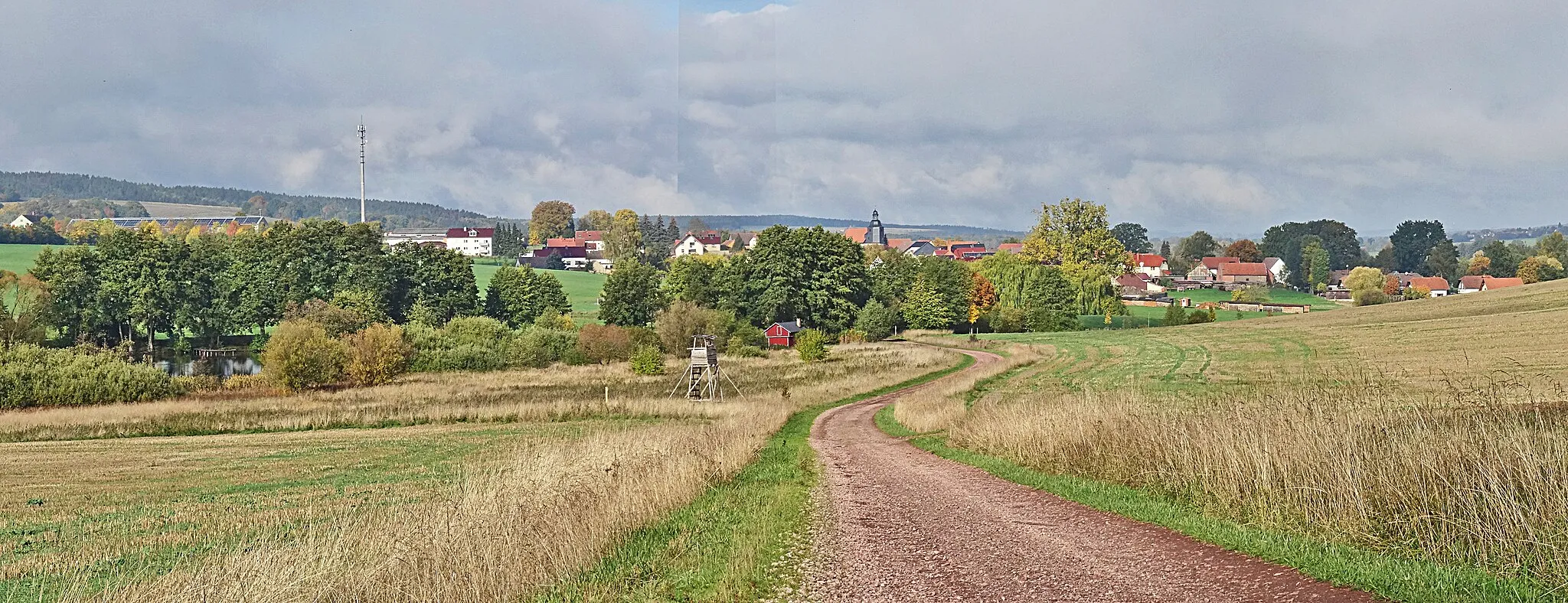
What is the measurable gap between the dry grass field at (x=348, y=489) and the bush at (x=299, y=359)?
32.7 feet

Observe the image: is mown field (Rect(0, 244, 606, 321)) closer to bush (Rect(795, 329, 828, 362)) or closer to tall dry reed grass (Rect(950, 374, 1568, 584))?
bush (Rect(795, 329, 828, 362))

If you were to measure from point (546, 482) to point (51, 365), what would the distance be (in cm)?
5049

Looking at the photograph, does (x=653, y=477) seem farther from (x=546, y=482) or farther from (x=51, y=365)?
(x=51, y=365)

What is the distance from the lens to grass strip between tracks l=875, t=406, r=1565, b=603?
8.59 metres

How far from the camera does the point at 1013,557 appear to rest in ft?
36.4

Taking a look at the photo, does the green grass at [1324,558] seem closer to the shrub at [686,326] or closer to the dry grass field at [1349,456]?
the dry grass field at [1349,456]

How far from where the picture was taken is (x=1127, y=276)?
565ft

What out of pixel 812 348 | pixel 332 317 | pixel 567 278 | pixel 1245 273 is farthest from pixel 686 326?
pixel 1245 273

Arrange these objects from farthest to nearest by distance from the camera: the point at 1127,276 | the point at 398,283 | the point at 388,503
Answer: the point at 1127,276
the point at 398,283
the point at 388,503

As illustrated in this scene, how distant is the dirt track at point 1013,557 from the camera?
31.1 ft

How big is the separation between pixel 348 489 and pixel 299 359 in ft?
144

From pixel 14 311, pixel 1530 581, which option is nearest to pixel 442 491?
pixel 1530 581

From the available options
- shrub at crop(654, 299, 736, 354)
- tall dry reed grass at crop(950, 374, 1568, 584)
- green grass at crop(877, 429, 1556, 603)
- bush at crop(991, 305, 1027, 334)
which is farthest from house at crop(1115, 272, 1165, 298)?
green grass at crop(877, 429, 1556, 603)

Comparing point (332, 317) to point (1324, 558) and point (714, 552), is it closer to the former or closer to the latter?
point (714, 552)
